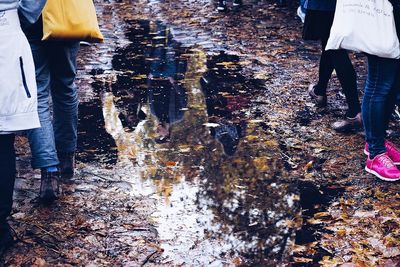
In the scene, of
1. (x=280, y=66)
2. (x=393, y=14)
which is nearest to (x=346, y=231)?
(x=393, y=14)

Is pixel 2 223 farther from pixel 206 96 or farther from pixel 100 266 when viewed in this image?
pixel 206 96

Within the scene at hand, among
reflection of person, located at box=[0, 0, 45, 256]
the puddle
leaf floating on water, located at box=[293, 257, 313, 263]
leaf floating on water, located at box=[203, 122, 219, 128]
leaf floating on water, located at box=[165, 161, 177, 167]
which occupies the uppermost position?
reflection of person, located at box=[0, 0, 45, 256]

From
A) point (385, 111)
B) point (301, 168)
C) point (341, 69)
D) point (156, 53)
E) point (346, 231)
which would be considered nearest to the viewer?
point (346, 231)

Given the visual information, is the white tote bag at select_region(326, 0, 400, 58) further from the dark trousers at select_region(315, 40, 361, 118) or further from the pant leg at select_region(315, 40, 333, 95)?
the pant leg at select_region(315, 40, 333, 95)

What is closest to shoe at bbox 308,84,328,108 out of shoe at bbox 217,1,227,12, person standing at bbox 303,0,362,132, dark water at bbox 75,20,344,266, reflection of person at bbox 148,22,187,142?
dark water at bbox 75,20,344,266

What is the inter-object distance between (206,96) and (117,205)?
9.36 ft

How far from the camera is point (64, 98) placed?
15.5ft

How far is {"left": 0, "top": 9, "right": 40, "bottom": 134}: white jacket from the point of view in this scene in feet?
11.5

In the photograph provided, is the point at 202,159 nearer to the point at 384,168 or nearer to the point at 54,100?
the point at 54,100

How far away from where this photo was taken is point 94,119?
21.1 feet

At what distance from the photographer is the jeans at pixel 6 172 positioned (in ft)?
12.1

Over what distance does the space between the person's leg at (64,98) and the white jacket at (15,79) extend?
2.47ft

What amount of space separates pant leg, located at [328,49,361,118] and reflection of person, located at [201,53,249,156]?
1101 millimetres

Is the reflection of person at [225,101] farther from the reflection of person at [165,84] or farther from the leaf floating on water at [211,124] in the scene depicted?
the reflection of person at [165,84]
